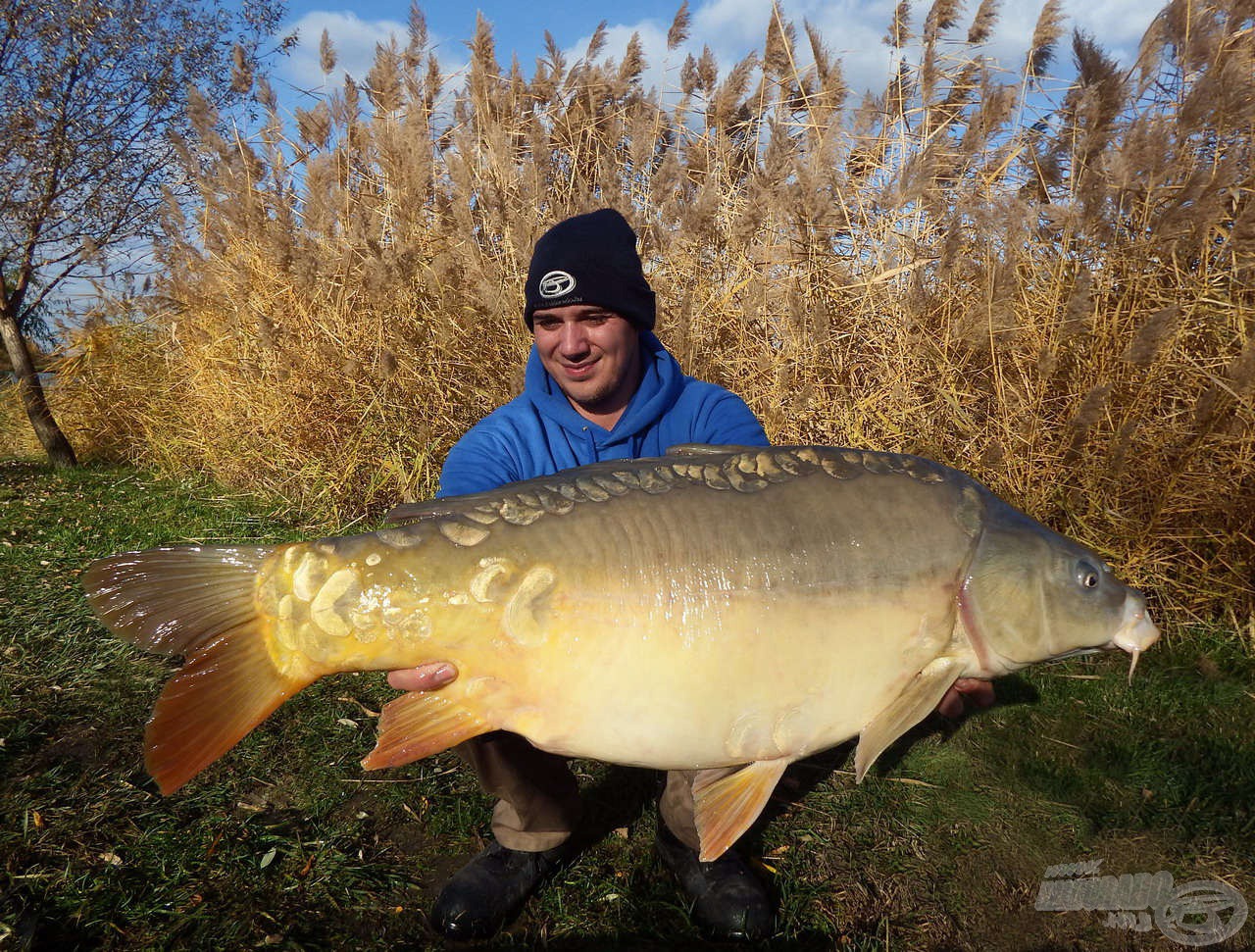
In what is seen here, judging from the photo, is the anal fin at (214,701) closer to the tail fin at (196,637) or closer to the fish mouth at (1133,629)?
the tail fin at (196,637)

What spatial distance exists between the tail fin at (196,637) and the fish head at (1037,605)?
1194 mm

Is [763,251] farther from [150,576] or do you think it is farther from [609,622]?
[150,576]

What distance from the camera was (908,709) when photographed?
4.44 feet

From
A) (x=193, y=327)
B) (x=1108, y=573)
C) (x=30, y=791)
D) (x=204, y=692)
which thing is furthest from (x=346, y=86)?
(x=1108, y=573)

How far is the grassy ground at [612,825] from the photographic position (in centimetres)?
173

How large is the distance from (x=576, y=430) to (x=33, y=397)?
5709mm

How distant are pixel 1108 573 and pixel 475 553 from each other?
1180 millimetres

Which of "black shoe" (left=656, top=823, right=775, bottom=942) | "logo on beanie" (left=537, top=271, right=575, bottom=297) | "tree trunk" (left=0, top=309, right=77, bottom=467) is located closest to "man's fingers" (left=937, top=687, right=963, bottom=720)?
"black shoe" (left=656, top=823, right=775, bottom=942)

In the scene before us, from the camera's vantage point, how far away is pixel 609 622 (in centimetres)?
132

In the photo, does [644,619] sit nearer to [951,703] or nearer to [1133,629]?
[951,703]

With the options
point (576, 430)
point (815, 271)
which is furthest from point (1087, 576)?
point (815, 271)

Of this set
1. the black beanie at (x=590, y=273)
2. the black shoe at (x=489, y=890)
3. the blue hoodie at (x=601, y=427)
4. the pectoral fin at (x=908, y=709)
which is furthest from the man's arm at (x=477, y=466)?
the pectoral fin at (x=908, y=709)

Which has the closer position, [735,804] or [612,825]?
[735,804]

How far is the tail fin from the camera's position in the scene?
1.23 meters
